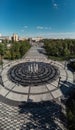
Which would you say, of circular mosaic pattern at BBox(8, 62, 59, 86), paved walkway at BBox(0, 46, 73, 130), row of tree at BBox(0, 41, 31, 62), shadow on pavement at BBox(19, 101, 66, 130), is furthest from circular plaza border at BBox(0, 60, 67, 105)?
row of tree at BBox(0, 41, 31, 62)

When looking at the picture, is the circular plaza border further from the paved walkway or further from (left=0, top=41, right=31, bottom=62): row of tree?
(left=0, top=41, right=31, bottom=62): row of tree

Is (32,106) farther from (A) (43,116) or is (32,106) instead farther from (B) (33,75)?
(B) (33,75)

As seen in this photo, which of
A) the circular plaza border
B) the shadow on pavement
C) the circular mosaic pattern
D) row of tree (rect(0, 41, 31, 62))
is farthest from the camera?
row of tree (rect(0, 41, 31, 62))

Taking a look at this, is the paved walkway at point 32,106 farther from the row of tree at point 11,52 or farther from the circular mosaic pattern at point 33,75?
the row of tree at point 11,52

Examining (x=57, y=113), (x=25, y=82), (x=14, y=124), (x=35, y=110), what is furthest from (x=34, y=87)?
(x=14, y=124)

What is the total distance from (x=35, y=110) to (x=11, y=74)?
440 inches

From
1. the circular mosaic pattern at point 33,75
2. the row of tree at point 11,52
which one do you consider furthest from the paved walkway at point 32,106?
the row of tree at point 11,52

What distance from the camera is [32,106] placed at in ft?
54.4

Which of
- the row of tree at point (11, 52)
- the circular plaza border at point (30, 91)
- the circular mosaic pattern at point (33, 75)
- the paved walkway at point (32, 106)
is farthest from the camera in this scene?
the row of tree at point (11, 52)

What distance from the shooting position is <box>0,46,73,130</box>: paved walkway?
43.9 feet

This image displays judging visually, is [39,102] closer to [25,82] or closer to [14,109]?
[14,109]

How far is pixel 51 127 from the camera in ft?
42.7

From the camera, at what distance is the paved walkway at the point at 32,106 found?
43.9ft

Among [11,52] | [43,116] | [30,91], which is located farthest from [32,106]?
[11,52]
